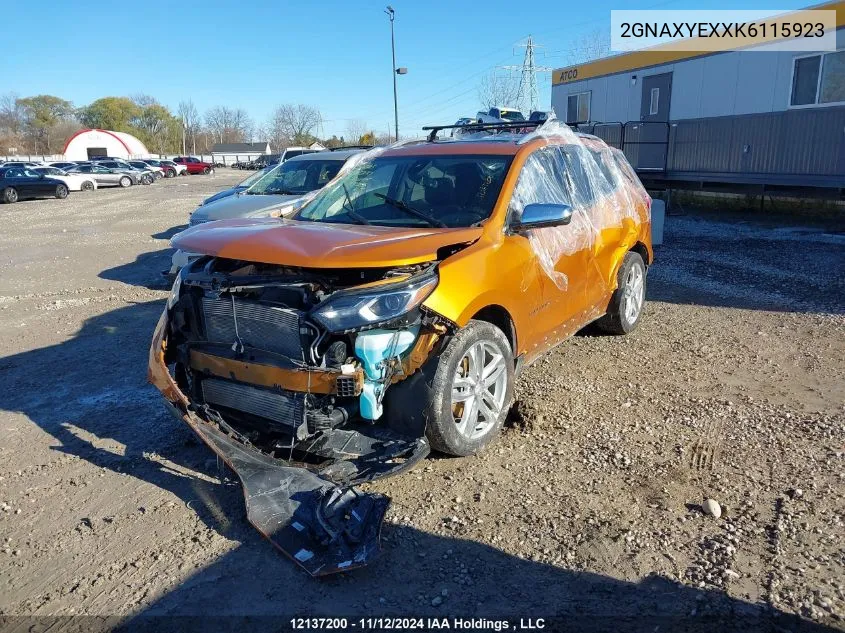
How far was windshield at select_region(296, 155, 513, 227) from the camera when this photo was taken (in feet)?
13.8

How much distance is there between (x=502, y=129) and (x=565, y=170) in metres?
1.15

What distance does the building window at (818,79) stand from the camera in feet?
43.9

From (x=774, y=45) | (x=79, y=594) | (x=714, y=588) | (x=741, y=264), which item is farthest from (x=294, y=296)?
(x=774, y=45)

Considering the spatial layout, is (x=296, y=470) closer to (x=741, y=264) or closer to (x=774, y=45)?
(x=741, y=264)

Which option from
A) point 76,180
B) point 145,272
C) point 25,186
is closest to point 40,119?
point 76,180

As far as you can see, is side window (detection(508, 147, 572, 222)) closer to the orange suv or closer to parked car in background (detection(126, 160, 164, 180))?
the orange suv

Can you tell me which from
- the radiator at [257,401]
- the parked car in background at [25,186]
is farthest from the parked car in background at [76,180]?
the radiator at [257,401]

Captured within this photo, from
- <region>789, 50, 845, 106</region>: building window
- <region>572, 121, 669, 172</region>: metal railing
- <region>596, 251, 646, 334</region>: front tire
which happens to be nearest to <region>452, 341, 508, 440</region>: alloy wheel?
<region>596, 251, 646, 334</region>: front tire

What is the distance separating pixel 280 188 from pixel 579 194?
20.1ft

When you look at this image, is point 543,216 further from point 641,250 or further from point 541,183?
point 641,250

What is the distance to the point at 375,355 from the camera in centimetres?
328

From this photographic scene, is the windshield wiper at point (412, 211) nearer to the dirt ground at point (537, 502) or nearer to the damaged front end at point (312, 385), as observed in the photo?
the damaged front end at point (312, 385)

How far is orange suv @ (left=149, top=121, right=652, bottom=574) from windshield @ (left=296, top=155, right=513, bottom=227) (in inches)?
0.7

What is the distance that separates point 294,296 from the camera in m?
3.45
